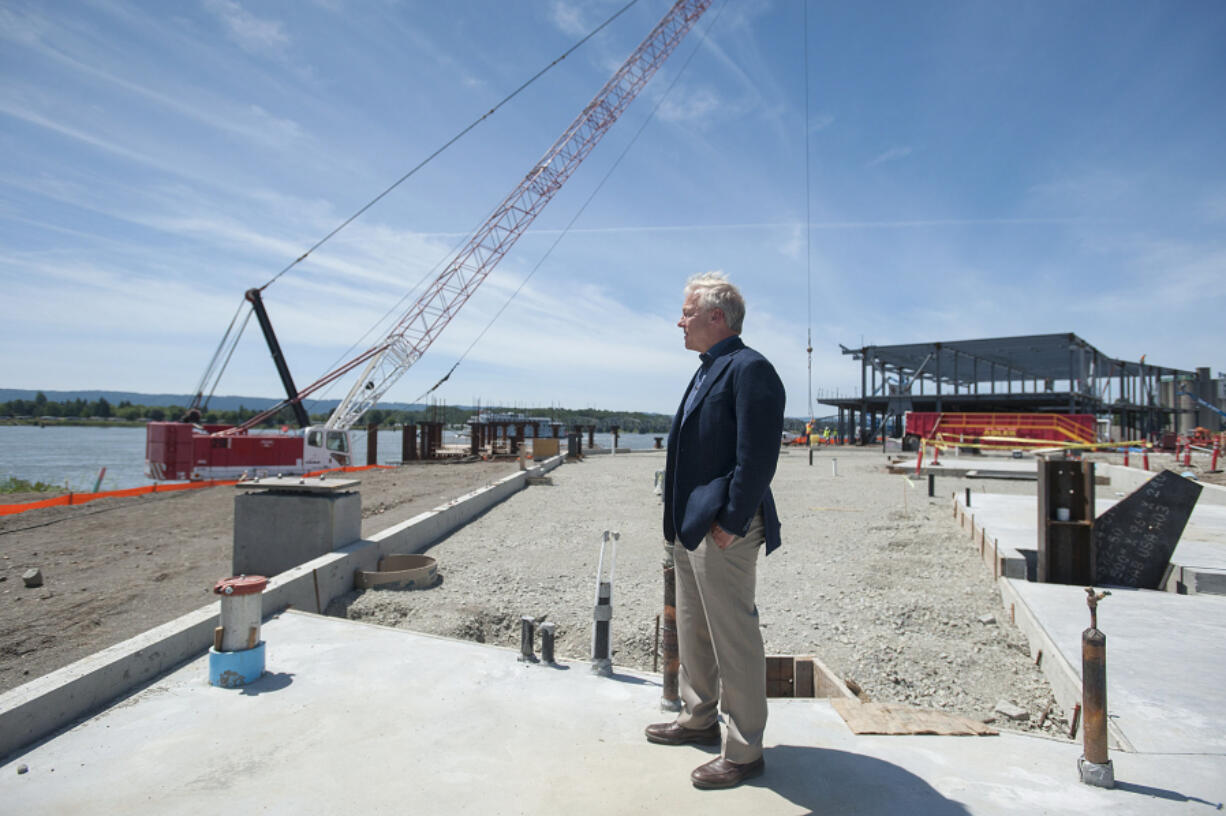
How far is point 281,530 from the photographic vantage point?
671 centimetres

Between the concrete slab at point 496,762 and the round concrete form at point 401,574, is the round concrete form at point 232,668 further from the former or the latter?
the round concrete form at point 401,574

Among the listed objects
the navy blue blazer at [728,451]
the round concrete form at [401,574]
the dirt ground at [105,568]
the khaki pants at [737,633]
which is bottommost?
the dirt ground at [105,568]

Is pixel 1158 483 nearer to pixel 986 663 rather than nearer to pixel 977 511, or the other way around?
pixel 986 663

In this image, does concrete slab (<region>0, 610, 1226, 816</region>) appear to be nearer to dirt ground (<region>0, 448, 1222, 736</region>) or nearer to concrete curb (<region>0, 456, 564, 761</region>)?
concrete curb (<region>0, 456, 564, 761</region>)

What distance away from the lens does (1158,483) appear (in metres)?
6.14

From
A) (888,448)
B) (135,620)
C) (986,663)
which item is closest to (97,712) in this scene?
(135,620)

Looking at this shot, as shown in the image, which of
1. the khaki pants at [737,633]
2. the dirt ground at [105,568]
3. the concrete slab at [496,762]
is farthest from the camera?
the dirt ground at [105,568]

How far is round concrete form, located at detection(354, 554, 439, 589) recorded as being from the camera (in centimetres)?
673

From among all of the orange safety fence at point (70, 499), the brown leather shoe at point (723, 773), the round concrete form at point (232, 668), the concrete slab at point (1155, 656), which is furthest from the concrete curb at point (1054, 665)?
the orange safety fence at point (70, 499)

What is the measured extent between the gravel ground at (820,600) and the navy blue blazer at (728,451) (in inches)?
100

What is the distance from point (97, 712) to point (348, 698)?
125cm

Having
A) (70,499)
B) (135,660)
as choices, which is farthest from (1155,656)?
(70,499)

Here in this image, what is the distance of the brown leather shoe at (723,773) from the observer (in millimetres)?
2551

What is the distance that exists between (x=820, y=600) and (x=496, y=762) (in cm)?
482
